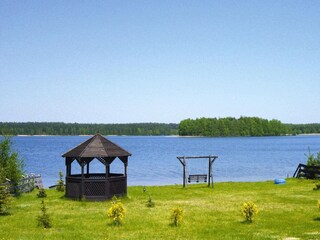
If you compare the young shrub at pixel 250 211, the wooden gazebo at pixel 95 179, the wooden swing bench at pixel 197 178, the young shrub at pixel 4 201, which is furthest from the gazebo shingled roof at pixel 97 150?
the wooden swing bench at pixel 197 178

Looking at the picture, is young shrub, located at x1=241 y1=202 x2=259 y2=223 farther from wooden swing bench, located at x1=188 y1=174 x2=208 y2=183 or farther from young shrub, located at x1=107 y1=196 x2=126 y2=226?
wooden swing bench, located at x1=188 y1=174 x2=208 y2=183

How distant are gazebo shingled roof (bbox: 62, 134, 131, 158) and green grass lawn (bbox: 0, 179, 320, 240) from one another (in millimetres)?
3219

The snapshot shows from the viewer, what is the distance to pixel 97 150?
2903cm

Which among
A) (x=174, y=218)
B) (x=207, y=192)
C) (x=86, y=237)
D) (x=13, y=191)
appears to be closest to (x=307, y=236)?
(x=174, y=218)

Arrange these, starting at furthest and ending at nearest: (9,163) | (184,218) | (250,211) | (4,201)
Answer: (9,163) < (4,201) < (184,218) < (250,211)

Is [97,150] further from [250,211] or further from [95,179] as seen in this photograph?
[250,211]

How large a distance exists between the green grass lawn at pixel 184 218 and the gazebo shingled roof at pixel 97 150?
3219mm

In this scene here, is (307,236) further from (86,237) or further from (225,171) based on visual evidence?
(225,171)

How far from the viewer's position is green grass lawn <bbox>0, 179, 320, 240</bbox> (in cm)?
1761

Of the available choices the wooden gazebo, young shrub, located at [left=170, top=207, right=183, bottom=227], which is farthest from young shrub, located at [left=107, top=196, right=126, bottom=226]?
the wooden gazebo

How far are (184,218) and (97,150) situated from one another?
394 inches

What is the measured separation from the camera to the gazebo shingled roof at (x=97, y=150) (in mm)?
28669

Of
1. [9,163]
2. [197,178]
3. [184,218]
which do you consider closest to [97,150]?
[9,163]

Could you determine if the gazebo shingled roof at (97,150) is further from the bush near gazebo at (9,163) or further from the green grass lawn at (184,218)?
the bush near gazebo at (9,163)
